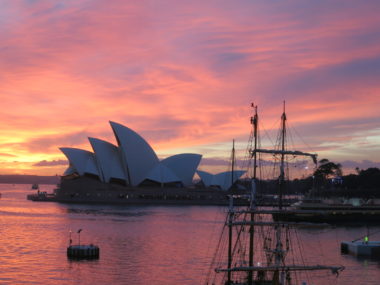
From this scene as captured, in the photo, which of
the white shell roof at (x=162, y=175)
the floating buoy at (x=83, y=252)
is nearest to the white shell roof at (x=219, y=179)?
the white shell roof at (x=162, y=175)

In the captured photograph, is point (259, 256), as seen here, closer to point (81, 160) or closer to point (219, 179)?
point (81, 160)

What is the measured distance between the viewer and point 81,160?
118 metres

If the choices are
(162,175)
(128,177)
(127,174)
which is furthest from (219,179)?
(127,174)

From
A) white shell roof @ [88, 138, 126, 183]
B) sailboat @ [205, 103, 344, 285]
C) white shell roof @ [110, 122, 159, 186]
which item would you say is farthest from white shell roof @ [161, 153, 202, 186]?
sailboat @ [205, 103, 344, 285]

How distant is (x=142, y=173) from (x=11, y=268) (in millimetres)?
→ 84087

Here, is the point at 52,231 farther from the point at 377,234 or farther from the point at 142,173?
the point at 142,173

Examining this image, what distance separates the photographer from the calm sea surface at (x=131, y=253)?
35.0m

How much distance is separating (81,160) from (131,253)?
76.1 m

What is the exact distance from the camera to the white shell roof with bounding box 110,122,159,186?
10838 centimetres

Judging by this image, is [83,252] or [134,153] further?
[134,153]

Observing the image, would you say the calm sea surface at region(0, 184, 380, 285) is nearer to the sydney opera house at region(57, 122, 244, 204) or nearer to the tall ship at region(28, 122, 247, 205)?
the sydney opera house at region(57, 122, 244, 204)

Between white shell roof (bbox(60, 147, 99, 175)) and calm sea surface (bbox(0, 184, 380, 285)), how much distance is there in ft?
156

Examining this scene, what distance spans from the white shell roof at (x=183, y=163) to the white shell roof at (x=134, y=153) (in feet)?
26.2

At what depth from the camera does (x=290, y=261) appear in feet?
140
